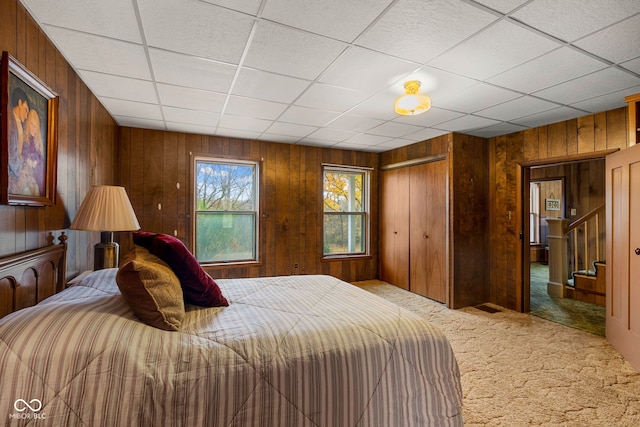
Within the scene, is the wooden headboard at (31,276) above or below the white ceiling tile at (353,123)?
below

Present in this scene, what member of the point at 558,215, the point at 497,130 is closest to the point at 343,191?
the point at 497,130

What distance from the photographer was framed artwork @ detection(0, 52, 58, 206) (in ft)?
4.71

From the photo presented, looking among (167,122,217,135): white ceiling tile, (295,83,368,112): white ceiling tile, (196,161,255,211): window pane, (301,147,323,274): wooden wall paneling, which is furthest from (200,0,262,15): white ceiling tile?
(301,147,323,274): wooden wall paneling

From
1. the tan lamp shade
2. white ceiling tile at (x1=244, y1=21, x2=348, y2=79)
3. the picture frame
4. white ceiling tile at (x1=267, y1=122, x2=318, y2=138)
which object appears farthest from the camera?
the picture frame

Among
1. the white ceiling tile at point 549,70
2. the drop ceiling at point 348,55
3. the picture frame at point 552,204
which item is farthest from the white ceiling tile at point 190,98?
the picture frame at point 552,204

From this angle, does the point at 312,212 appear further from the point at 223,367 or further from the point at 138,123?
the point at 223,367

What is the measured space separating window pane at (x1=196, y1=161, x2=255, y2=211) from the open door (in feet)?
13.7

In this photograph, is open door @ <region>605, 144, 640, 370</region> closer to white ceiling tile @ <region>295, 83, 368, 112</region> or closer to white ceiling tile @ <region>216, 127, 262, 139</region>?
white ceiling tile @ <region>295, 83, 368, 112</region>

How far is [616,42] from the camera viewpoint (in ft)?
5.96

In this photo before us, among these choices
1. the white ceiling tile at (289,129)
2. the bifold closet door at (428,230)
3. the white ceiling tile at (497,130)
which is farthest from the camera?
the bifold closet door at (428,230)

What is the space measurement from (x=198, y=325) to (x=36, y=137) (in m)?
1.52

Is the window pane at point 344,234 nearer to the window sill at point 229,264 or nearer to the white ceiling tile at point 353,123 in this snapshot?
the window sill at point 229,264

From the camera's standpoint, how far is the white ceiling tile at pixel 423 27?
1556 millimetres

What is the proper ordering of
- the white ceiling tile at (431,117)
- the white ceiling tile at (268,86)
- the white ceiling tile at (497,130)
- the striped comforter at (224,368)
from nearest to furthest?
the striped comforter at (224,368) → the white ceiling tile at (268,86) → the white ceiling tile at (431,117) → the white ceiling tile at (497,130)
